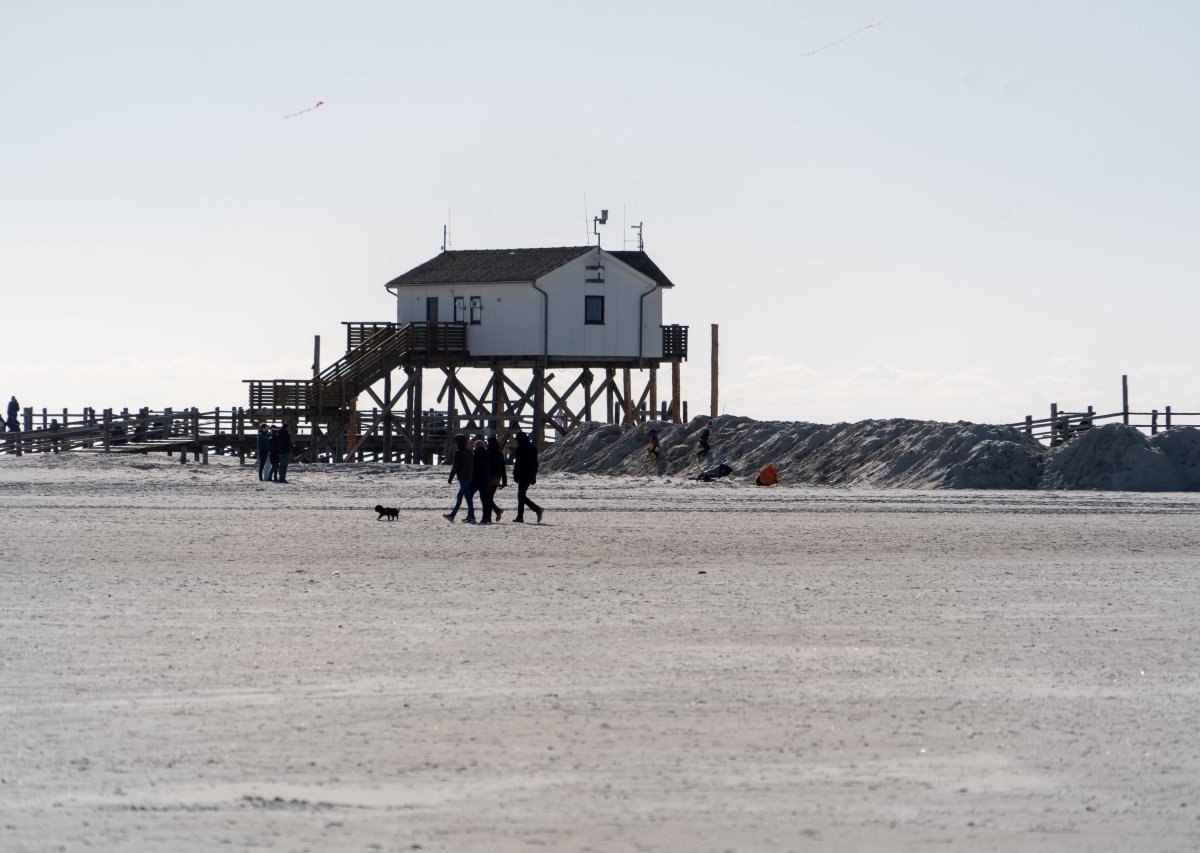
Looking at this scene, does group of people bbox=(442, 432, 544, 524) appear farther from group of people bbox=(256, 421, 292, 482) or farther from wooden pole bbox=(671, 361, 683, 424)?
wooden pole bbox=(671, 361, 683, 424)

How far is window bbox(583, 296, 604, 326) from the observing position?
6562 cm

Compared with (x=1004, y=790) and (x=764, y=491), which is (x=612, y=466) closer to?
(x=764, y=491)

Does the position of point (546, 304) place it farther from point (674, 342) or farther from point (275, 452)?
point (275, 452)

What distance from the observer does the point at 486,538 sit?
2684cm

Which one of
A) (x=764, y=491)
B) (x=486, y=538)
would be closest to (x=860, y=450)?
(x=764, y=491)

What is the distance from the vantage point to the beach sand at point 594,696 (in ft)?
29.3

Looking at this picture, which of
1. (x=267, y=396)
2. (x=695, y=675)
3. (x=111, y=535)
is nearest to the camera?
(x=695, y=675)

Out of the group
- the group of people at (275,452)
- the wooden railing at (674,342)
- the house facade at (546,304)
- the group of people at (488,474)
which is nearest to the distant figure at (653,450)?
the house facade at (546,304)

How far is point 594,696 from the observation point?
12.4 m

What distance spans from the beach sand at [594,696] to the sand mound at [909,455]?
23003 mm

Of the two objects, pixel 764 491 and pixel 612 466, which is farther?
pixel 612 466

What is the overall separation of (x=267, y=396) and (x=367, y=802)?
58.0 m

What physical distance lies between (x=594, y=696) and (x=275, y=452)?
34.8m

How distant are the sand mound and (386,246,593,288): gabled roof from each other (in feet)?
26.3
